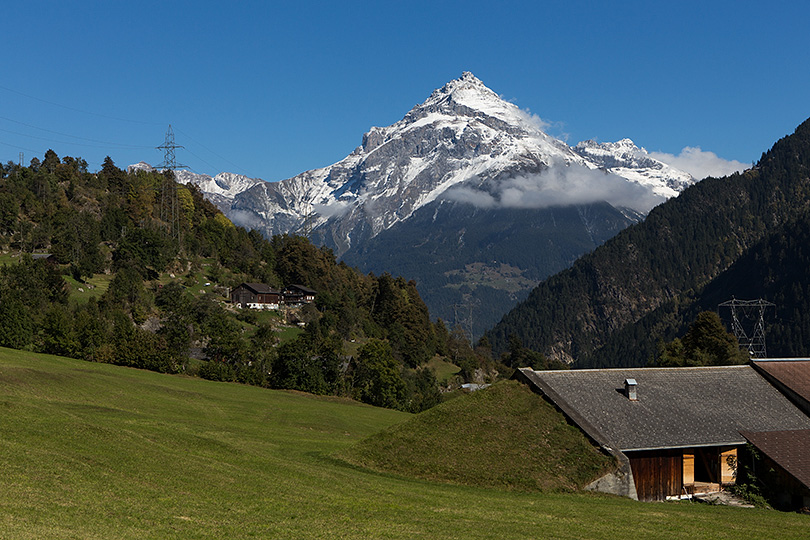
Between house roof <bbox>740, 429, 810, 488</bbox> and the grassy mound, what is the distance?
9.20 m

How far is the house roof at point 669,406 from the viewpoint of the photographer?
147 ft

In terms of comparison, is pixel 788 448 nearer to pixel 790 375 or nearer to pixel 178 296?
pixel 790 375

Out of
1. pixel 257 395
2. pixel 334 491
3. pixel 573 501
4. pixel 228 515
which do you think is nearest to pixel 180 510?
pixel 228 515

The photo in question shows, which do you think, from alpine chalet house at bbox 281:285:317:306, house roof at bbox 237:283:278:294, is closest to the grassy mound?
house roof at bbox 237:283:278:294

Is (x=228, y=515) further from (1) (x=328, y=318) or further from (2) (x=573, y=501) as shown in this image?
(1) (x=328, y=318)

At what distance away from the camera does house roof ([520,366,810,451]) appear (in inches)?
1763

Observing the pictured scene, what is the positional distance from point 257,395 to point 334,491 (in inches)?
2160

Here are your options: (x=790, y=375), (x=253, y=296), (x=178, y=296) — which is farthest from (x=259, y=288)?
(x=790, y=375)

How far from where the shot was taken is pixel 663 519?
33.6 meters

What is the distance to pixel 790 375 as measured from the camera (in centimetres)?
5294

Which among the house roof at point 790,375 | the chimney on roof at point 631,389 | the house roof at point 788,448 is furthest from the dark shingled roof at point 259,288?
the house roof at point 788,448

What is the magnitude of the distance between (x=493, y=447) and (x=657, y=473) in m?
9.89

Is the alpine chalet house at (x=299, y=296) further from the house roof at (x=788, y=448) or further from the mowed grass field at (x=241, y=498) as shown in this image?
the house roof at (x=788, y=448)

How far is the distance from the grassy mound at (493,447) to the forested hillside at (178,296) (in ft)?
187
